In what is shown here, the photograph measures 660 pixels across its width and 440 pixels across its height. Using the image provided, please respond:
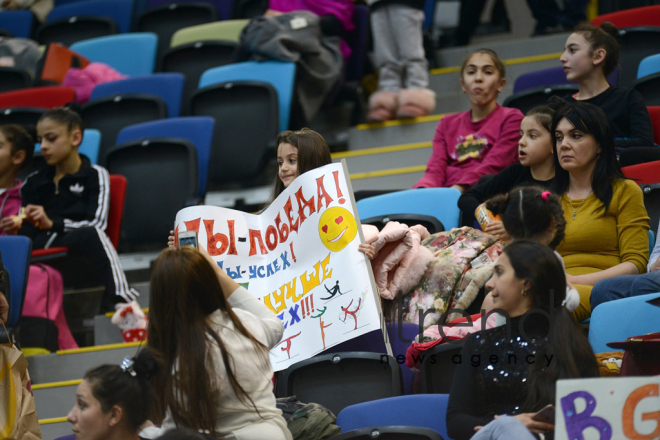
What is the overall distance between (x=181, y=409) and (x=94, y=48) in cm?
465

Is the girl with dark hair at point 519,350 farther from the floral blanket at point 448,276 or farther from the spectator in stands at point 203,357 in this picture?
the floral blanket at point 448,276

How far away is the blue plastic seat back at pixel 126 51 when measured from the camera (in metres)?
6.28

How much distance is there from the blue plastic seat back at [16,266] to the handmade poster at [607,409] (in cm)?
250

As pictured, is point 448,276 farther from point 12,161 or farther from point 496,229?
point 12,161

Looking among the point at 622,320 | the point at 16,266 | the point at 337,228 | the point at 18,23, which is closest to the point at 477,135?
the point at 337,228

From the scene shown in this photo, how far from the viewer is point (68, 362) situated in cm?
393

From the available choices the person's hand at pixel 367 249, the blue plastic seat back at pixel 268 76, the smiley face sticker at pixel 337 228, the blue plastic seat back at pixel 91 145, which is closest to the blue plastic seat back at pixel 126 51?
the blue plastic seat back at pixel 268 76

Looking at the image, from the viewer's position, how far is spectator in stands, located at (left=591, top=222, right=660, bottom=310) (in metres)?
2.80

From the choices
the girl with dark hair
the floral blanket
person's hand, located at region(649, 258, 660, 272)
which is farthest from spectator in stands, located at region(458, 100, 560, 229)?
the girl with dark hair

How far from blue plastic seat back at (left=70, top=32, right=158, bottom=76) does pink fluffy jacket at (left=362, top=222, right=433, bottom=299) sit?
3513 millimetres

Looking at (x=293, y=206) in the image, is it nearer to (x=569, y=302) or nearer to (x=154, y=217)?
(x=569, y=302)

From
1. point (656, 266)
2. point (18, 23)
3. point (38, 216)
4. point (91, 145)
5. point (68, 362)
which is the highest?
point (18, 23)

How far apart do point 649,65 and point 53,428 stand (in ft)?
10.7

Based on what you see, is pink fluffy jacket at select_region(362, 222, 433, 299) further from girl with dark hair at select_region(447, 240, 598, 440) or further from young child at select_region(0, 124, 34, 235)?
young child at select_region(0, 124, 34, 235)
